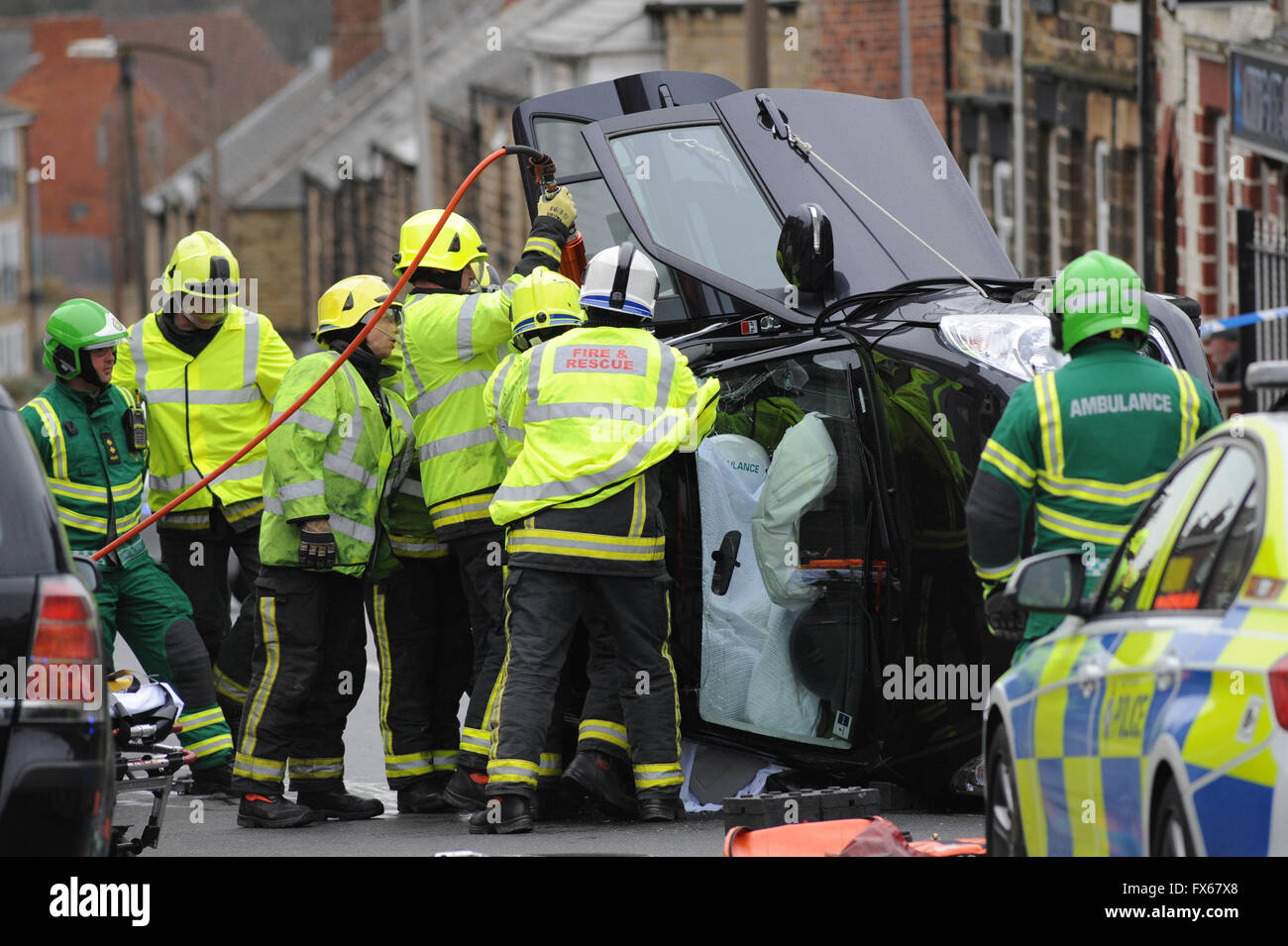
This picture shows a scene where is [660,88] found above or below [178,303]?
above

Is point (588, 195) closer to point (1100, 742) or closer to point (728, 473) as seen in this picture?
point (728, 473)

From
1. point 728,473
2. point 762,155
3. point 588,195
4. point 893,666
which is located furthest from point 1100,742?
point 588,195

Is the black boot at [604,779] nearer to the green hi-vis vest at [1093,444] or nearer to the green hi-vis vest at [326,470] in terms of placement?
the green hi-vis vest at [326,470]

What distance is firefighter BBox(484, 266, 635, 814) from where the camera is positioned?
27.3 feet

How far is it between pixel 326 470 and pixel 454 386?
0.58 metres

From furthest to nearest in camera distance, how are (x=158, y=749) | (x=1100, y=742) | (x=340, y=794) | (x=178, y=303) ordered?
(x=178, y=303) → (x=340, y=794) → (x=158, y=749) → (x=1100, y=742)

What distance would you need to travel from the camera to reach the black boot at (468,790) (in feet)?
28.7

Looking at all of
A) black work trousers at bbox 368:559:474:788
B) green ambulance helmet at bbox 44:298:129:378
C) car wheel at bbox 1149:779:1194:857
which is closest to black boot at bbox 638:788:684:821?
black work trousers at bbox 368:559:474:788

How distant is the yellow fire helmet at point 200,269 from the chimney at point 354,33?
63.5 m

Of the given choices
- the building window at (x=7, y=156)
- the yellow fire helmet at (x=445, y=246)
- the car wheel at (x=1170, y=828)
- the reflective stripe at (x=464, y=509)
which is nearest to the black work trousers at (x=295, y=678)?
the reflective stripe at (x=464, y=509)

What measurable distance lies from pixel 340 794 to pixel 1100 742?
4.41 m

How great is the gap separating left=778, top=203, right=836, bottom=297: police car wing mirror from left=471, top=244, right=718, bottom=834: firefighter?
0.53m

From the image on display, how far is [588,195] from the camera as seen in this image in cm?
963
